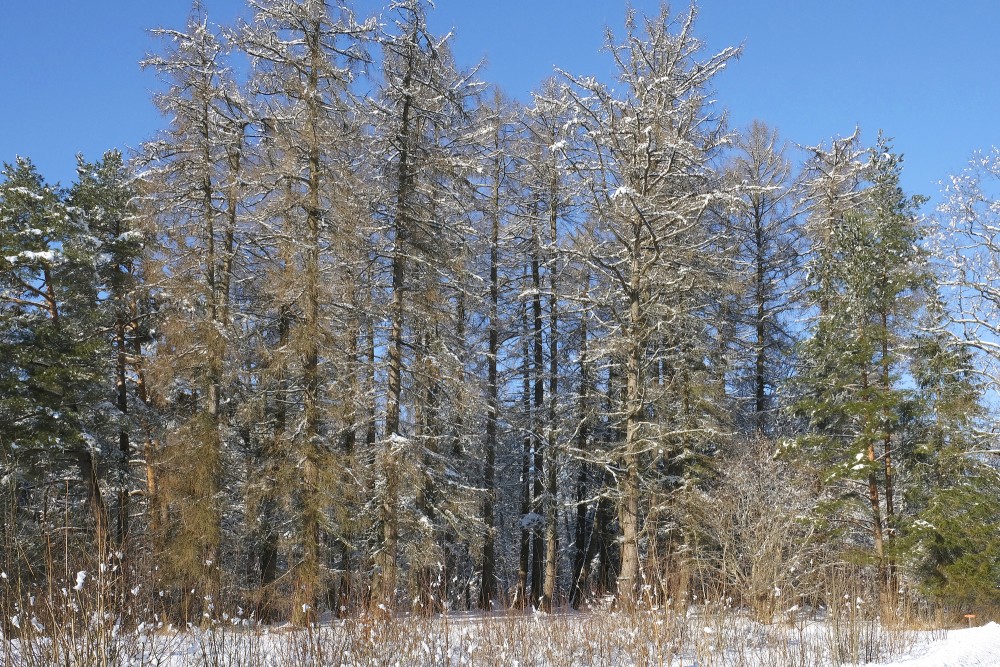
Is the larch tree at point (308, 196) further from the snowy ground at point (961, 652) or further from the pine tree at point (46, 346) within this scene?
the snowy ground at point (961, 652)

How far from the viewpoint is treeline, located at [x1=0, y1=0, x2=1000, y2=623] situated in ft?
43.5

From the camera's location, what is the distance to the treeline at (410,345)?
13.3 metres

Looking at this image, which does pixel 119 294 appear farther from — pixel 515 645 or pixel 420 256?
pixel 515 645

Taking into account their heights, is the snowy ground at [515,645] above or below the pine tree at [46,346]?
below

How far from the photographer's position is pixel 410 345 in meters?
14.3

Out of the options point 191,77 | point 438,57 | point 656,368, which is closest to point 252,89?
point 191,77

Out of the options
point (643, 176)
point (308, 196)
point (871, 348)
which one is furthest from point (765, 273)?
point (308, 196)

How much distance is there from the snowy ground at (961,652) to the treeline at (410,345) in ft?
6.09

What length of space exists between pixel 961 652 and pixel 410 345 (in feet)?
31.9

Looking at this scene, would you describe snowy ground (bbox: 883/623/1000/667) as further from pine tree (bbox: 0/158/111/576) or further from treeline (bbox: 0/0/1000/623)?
pine tree (bbox: 0/158/111/576)

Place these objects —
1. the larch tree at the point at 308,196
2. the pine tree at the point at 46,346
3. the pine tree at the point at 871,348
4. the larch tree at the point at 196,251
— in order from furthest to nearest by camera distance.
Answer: the pine tree at the point at 871,348
the pine tree at the point at 46,346
the larch tree at the point at 196,251
the larch tree at the point at 308,196

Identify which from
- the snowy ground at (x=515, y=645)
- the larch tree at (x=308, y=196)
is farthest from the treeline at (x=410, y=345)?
the snowy ground at (x=515, y=645)

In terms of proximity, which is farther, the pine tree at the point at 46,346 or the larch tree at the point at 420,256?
the pine tree at the point at 46,346

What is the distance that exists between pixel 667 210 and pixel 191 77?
9.72 m
